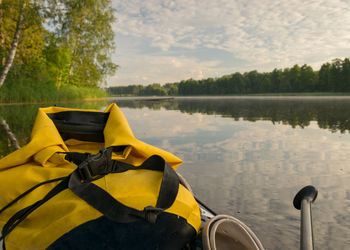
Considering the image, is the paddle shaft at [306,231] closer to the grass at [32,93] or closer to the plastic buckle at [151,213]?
the plastic buckle at [151,213]

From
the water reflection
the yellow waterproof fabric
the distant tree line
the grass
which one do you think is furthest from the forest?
the distant tree line

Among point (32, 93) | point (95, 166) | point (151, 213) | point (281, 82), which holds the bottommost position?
point (151, 213)

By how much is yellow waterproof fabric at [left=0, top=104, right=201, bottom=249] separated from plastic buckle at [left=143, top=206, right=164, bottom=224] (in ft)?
0.22

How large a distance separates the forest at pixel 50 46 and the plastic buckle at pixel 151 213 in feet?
45.1

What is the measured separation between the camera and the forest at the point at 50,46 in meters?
12.5

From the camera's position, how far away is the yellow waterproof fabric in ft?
3.14

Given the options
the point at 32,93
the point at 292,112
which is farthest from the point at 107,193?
the point at 32,93

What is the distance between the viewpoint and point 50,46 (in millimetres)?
25719

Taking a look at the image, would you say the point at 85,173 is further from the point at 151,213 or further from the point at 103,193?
the point at 151,213

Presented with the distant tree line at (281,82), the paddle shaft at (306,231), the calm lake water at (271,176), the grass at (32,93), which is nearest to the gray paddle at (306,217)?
the paddle shaft at (306,231)

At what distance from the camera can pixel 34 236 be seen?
0.96 m

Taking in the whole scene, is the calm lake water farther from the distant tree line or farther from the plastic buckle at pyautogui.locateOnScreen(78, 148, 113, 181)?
the distant tree line

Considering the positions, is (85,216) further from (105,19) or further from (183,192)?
(105,19)

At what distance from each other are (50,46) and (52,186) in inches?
1150
